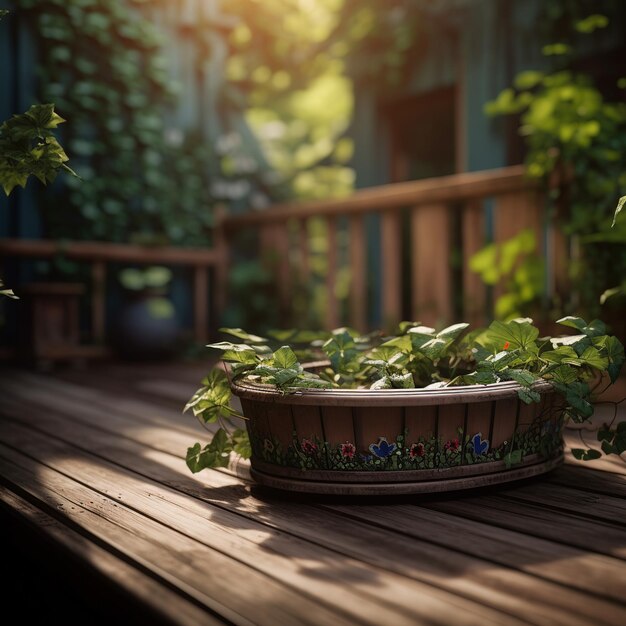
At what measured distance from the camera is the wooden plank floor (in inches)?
39.1

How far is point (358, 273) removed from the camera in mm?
4117

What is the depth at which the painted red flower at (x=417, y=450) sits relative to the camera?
1478 millimetres

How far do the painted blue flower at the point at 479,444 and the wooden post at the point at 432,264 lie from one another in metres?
2.00

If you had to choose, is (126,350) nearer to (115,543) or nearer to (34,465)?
(34,465)

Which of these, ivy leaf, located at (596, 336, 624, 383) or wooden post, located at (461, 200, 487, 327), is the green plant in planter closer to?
ivy leaf, located at (596, 336, 624, 383)

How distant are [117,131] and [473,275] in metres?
2.92

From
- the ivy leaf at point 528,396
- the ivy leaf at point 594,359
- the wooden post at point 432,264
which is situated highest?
the wooden post at point 432,264

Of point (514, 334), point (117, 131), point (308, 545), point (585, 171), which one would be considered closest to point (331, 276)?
point (585, 171)

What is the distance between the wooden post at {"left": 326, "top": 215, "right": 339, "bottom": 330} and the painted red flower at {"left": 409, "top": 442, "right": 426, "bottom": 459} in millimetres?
2706

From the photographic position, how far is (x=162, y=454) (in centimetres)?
196

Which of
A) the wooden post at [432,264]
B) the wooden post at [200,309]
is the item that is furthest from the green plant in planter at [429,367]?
the wooden post at [200,309]

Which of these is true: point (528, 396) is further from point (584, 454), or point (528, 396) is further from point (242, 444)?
point (242, 444)

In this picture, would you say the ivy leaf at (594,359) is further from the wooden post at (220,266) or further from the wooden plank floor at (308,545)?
the wooden post at (220,266)

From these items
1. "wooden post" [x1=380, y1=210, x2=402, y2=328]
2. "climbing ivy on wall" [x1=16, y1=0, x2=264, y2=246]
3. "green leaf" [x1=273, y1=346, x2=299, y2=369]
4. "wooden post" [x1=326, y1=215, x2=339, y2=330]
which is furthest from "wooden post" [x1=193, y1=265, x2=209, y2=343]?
"green leaf" [x1=273, y1=346, x2=299, y2=369]
